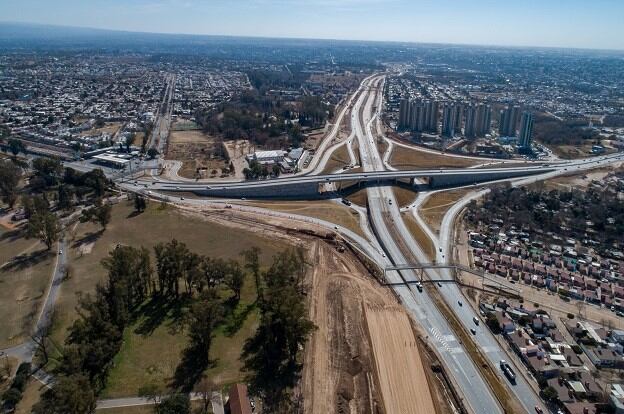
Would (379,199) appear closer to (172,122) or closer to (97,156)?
(97,156)

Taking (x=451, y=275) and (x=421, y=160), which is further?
(x=421, y=160)

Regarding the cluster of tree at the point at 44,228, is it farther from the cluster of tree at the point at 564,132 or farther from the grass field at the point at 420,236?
the cluster of tree at the point at 564,132

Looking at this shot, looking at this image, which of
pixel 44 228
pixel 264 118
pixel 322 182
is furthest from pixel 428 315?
pixel 264 118

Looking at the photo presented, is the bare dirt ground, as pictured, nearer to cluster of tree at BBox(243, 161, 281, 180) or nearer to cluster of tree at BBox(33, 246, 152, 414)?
cluster of tree at BBox(33, 246, 152, 414)

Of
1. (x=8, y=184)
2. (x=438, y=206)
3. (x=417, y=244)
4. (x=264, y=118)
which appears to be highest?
(x=264, y=118)

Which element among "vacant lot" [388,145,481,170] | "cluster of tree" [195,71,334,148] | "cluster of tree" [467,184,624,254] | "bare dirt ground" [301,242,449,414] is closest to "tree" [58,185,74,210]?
"bare dirt ground" [301,242,449,414]

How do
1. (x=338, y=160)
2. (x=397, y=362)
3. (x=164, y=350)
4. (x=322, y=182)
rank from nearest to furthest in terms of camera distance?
1. (x=397, y=362)
2. (x=164, y=350)
3. (x=322, y=182)
4. (x=338, y=160)

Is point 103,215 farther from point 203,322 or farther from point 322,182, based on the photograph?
point 322,182
